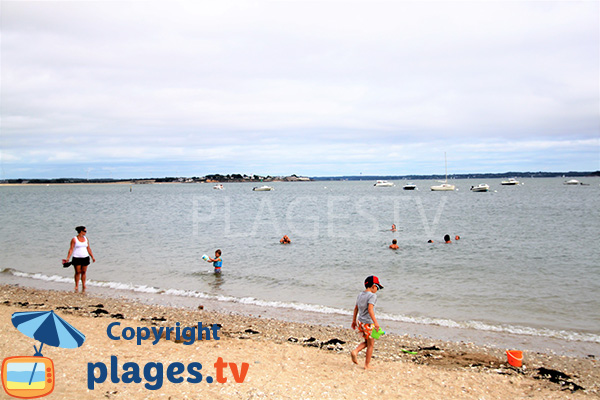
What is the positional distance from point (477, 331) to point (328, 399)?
663cm

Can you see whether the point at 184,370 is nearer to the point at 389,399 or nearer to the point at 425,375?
the point at 389,399

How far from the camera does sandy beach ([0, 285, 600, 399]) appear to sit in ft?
22.5

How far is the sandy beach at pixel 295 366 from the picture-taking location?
22.5 ft

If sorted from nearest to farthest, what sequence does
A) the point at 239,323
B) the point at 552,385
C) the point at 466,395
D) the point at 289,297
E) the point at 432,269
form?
the point at 466,395, the point at 552,385, the point at 239,323, the point at 289,297, the point at 432,269

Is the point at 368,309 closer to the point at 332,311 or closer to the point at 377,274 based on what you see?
the point at 332,311

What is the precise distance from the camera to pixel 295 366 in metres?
8.16

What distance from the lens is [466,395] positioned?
7.14 metres

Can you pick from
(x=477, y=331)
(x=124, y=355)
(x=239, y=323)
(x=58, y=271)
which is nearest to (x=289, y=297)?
(x=239, y=323)

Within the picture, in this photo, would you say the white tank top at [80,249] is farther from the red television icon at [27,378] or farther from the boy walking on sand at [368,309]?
the boy walking on sand at [368,309]

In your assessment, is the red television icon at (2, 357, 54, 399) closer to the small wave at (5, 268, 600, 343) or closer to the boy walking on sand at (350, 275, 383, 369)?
the boy walking on sand at (350, 275, 383, 369)

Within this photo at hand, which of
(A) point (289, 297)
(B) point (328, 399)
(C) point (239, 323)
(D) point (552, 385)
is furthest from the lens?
(A) point (289, 297)

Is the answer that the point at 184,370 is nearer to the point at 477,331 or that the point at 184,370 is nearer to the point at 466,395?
the point at 466,395

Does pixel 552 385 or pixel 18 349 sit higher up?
pixel 18 349

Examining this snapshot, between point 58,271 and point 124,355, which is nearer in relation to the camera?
point 124,355
